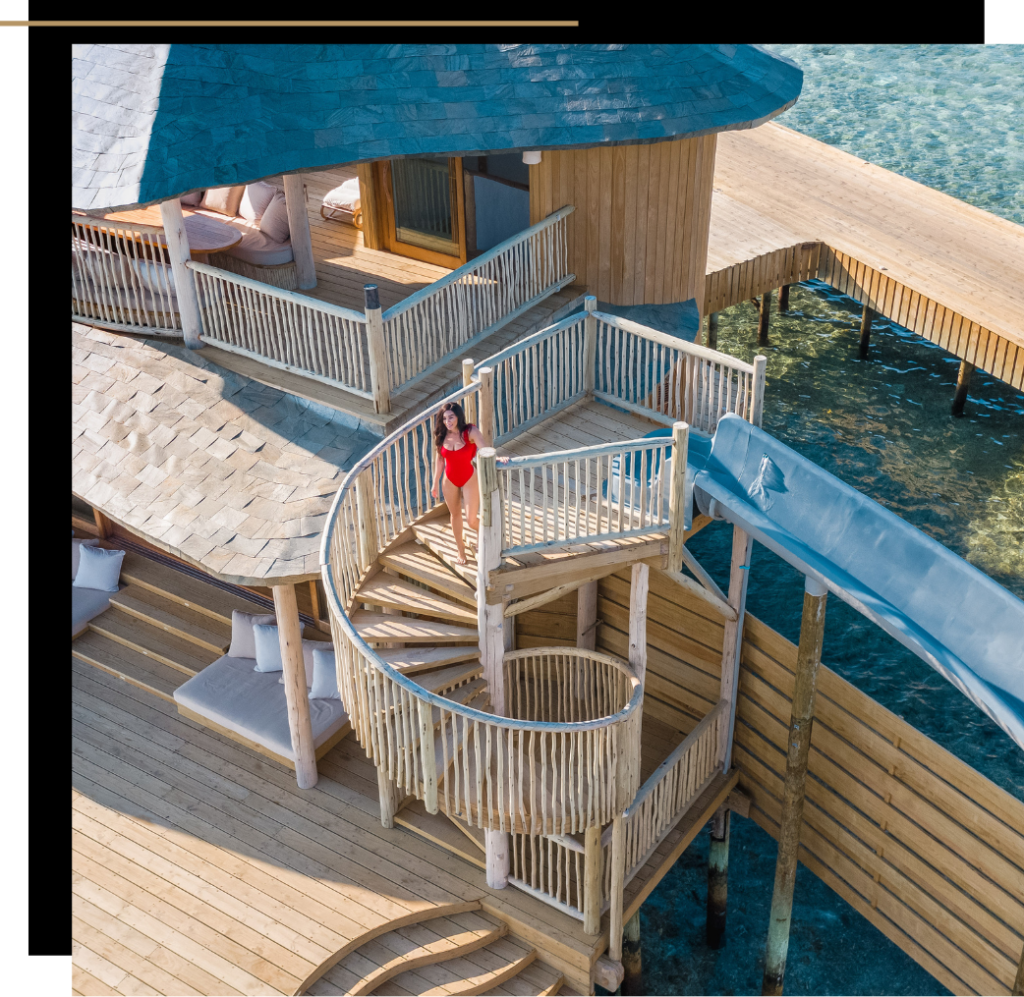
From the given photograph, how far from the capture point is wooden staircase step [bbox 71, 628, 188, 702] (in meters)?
17.2

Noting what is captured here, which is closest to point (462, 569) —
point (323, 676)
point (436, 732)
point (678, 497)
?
point (436, 732)

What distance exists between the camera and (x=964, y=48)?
47344 mm

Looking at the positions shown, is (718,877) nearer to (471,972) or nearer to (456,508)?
(471,972)

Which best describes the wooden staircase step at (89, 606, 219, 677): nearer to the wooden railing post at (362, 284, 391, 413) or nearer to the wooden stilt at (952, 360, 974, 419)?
the wooden railing post at (362, 284, 391, 413)

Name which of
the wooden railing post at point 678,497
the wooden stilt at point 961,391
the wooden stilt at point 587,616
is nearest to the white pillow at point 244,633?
the wooden stilt at point 587,616

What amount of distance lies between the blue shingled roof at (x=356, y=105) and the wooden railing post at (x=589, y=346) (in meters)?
2.01

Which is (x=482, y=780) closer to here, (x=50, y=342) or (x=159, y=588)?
(x=50, y=342)

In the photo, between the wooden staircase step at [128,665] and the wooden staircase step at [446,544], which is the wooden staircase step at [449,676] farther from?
the wooden staircase step at [128,665]

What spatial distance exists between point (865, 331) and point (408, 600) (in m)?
19.3

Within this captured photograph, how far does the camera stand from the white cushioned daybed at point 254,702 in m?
15.8

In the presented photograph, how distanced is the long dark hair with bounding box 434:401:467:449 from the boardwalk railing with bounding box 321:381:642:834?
0.59ft

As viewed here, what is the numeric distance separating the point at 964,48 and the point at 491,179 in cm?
3787
